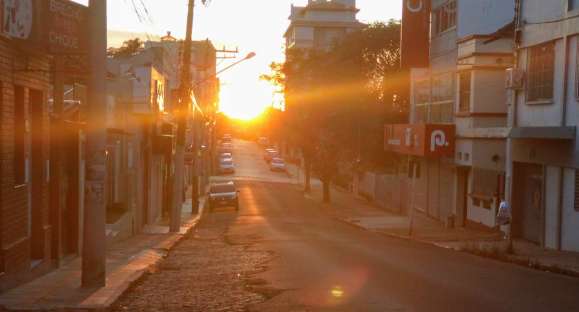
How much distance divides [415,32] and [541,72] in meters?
10.6

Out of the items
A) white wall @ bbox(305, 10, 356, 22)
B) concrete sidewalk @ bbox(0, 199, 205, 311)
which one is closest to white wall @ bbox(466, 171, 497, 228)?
concrete sidewalk @ bbox(0, 199, 205, 311)

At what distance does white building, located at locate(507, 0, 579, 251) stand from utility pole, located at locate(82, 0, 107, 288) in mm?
12734

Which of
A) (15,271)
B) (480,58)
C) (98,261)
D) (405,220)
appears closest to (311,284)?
(98,261)

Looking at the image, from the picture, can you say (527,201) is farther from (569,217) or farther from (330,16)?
(330,16)

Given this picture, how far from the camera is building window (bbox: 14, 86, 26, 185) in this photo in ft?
44.2

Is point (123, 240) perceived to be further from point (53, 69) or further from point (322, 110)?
point (322, 110)

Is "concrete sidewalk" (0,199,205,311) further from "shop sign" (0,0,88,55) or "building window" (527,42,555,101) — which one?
"building window" (527,42,555,101)

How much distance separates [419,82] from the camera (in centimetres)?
3762

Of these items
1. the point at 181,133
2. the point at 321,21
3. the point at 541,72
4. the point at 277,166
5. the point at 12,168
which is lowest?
the point at 277,166

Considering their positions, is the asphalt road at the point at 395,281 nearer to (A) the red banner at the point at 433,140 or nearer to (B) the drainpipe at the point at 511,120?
(B) the drainpipe at the point at 511,120

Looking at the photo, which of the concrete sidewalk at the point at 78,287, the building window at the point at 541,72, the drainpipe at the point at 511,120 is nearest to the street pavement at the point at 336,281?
the concrete sidewalk at the point at 78,287

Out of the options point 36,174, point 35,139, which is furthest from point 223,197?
point 35,139

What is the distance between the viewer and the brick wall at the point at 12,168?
12305mm

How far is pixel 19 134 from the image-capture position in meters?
13.6
